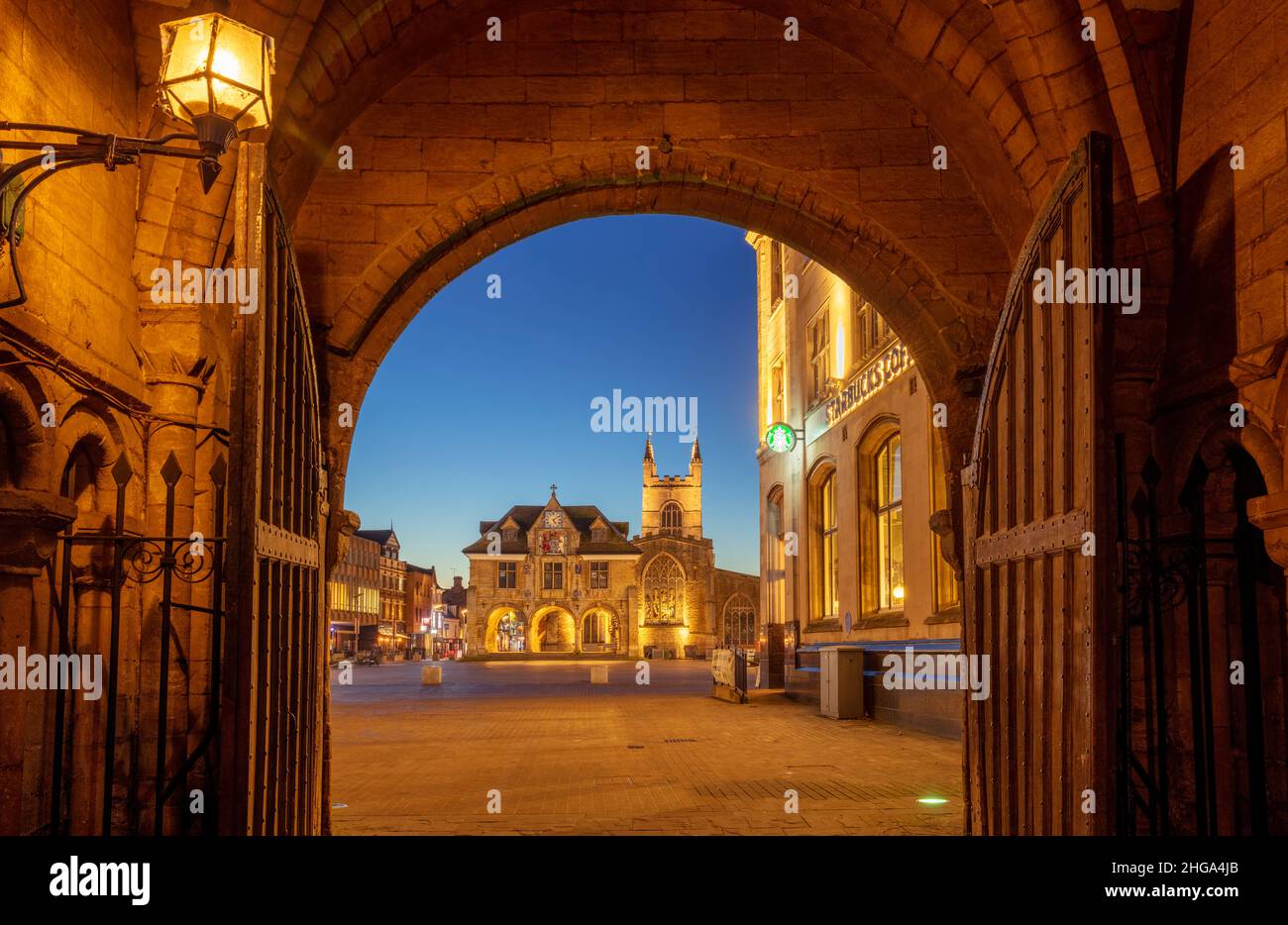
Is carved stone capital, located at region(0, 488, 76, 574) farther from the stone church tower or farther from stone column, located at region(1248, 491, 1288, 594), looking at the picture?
the stone church tower

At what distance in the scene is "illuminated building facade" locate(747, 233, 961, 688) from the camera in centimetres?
1576

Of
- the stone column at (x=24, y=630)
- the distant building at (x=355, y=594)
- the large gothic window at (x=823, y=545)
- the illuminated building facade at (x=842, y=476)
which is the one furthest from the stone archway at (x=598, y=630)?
the stone column at (x=24, y=630)

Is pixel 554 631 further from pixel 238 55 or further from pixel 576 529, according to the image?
pixel 238 55

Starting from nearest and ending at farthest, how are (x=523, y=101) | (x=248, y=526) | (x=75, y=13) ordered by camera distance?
(x=248, y=526) → (x=75, y=13) → (x=523, y=101)

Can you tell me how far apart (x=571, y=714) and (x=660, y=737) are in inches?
181

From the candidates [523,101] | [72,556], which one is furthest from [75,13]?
[523,101]

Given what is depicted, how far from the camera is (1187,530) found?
583 centimetres

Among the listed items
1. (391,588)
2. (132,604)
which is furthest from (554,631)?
(132,604)

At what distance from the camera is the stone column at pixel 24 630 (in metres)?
4.88

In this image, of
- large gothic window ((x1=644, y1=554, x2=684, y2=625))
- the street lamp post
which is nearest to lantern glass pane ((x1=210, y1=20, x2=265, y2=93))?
the street lamp post

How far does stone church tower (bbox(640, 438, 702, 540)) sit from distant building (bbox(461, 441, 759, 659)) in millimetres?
16343

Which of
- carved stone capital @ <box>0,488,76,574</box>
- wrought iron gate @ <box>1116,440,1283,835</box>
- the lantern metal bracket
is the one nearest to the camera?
the lantern metal bracket

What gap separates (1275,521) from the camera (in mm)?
4539

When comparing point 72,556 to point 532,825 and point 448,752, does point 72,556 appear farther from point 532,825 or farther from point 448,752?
point 448,752
